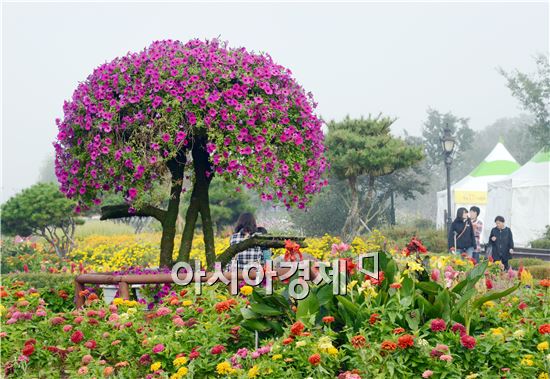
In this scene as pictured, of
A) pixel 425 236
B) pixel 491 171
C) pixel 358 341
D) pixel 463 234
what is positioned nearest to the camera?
pixel 358 341

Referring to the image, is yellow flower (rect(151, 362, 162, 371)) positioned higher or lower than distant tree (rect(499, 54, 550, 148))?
lower

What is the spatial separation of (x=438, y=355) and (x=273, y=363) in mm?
971

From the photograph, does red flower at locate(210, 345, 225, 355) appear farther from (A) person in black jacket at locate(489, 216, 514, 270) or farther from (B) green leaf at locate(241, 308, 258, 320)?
(A) person in black jacket at locate(489, 216, 514, 270)

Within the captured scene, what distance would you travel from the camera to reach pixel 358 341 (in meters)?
4.03

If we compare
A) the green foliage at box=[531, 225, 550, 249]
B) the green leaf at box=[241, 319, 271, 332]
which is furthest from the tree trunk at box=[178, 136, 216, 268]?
the green foliage at box=[531, 225, 550, 249]

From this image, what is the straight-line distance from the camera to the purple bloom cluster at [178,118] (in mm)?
6820

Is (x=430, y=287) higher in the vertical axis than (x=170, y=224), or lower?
lower

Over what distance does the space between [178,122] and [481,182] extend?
1015 inches

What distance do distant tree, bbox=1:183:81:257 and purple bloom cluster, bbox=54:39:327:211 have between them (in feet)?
35.8

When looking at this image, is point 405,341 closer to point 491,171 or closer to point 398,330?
point 398,330

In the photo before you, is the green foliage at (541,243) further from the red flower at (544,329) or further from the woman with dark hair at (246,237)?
the red flower at (544,329)

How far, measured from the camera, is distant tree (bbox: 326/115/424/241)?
938 inches

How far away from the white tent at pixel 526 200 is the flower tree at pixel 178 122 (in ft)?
59.8

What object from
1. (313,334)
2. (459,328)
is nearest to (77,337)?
(313,334)
